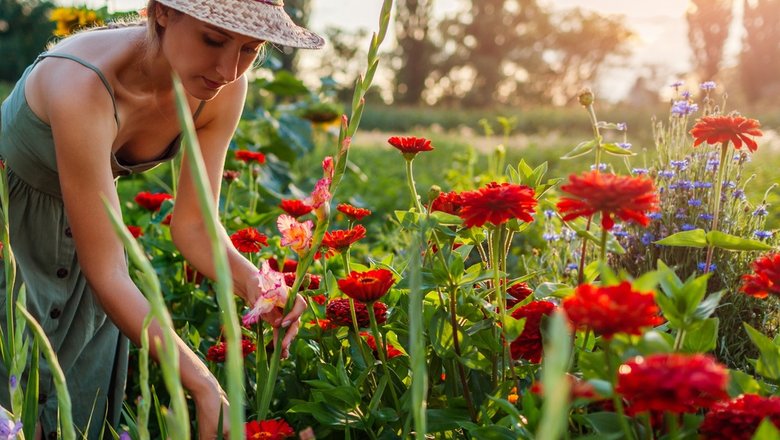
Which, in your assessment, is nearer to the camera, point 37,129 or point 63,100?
point 63,100

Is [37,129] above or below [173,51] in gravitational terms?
below

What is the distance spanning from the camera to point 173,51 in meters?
1.36

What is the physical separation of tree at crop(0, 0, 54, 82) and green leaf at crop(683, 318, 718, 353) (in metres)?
18.9

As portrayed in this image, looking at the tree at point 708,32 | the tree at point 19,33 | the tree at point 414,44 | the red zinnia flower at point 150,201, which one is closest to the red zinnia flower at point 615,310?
the red zinnia flower at point 150,201

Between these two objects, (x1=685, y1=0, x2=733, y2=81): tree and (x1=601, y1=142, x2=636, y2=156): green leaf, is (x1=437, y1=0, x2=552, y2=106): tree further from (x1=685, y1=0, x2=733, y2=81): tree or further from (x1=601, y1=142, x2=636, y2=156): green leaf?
(x1=601, y1=142, x2=636, y2=156): green leaf

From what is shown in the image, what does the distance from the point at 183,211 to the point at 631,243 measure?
45.2 inches

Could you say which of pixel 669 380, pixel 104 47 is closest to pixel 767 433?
pixel 669 380

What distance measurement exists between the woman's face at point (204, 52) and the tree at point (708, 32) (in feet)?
78.3

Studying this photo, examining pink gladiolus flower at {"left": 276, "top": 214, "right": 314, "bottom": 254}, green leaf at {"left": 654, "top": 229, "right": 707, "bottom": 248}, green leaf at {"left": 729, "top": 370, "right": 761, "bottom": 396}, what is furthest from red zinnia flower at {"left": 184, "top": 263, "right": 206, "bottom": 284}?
green leaf at {"left": 729, "top": 370, "right": 761, "bottom": 396}

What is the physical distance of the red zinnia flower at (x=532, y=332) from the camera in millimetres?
1063

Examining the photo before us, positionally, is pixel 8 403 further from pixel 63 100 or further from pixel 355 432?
pixel 355 432

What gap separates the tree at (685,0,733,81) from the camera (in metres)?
23.0

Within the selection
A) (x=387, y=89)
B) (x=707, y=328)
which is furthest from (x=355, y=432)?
(x=387, y=89)

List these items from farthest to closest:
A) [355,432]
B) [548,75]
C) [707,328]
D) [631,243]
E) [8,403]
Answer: [548,75]
[631,243]
[8,403]
[355,432]
[707,328]
